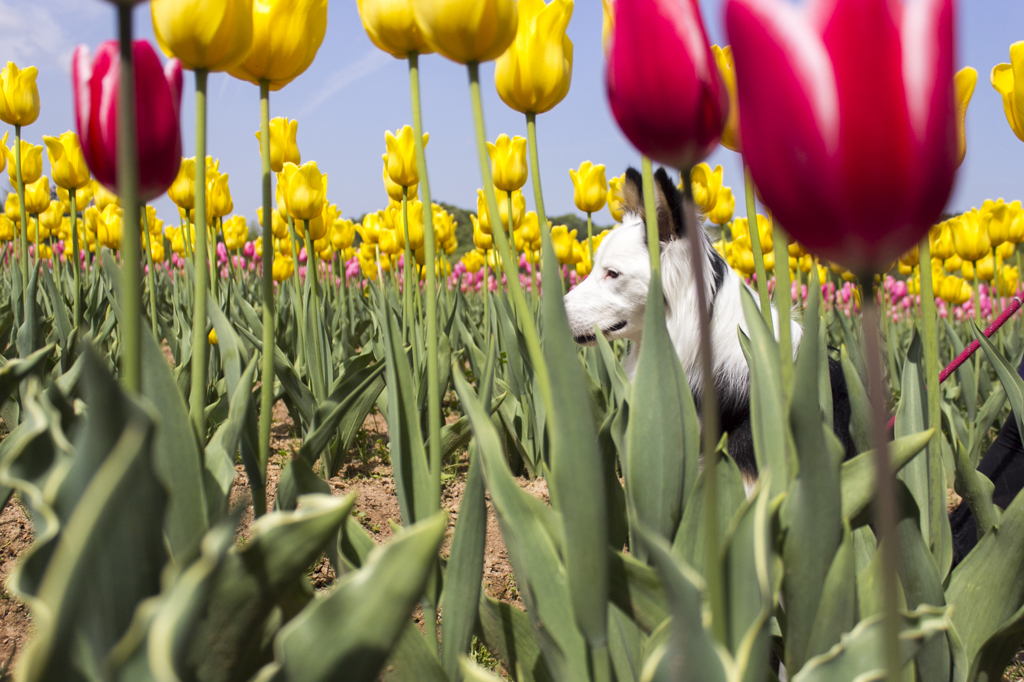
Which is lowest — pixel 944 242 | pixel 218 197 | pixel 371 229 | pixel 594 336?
pixel 594 336

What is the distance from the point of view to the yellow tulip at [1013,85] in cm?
109

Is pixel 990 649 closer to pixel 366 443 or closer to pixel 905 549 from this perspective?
pixel 905 549

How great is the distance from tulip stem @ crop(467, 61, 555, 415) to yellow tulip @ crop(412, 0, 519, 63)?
0.08ft

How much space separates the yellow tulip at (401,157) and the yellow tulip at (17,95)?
1.43m

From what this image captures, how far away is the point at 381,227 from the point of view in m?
3.86

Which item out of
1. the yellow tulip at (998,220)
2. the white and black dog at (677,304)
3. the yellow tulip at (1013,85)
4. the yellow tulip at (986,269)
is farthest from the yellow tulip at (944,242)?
the yellow tulip at (1013,85)

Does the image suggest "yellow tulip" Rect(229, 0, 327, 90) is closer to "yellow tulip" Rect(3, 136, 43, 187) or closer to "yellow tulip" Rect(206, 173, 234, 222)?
"yellow tulip" Rect(206, 173, 234, 222)

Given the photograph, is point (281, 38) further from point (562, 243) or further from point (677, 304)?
point (562, 243)

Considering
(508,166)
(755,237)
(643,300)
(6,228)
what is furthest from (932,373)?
(6,228)

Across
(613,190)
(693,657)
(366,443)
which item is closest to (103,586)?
(693,657)

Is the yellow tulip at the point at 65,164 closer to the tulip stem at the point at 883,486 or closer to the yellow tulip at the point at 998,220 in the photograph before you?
the tulip stem at the point at 883,486

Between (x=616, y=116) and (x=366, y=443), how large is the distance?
2492mm

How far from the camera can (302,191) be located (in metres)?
→ 1.78

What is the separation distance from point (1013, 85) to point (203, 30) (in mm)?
1306
